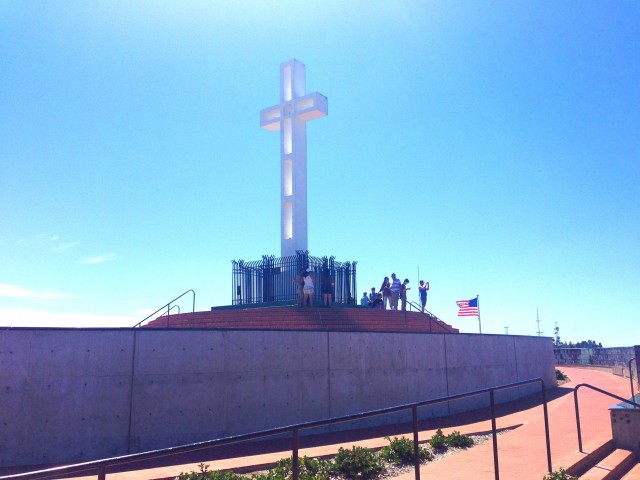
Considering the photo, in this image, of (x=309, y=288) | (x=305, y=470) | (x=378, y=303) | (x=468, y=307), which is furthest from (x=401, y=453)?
(x=468, y=307)

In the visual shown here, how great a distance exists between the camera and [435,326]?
19.4 metres

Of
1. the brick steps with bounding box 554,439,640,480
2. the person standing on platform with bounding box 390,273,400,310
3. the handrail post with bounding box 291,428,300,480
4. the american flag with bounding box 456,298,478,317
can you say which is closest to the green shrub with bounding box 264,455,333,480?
the handrail post with bounding box 291,428,300,480

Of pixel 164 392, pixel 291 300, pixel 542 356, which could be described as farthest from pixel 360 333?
pixel 542 356

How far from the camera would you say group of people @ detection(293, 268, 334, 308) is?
1752cm

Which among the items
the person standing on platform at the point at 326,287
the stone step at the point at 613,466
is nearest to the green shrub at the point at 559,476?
the stone step at the point at 613,466

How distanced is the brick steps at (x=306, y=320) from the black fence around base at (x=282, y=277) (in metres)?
2.05

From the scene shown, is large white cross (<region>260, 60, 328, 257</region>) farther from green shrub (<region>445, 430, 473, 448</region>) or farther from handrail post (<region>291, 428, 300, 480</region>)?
handrail post (<region>291, 428, 300, 480</region>)

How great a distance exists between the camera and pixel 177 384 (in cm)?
1058

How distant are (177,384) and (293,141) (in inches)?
527

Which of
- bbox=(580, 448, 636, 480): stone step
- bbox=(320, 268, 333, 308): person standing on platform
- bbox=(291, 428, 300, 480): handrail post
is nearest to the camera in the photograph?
bbox=(291, 428, 300, 480): handrail post

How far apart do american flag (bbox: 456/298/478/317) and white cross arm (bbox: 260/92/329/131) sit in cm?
919

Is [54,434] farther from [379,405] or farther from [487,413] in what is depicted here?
[487,413]

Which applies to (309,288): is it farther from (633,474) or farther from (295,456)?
(295,456)

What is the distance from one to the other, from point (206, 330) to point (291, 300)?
8363 mm
